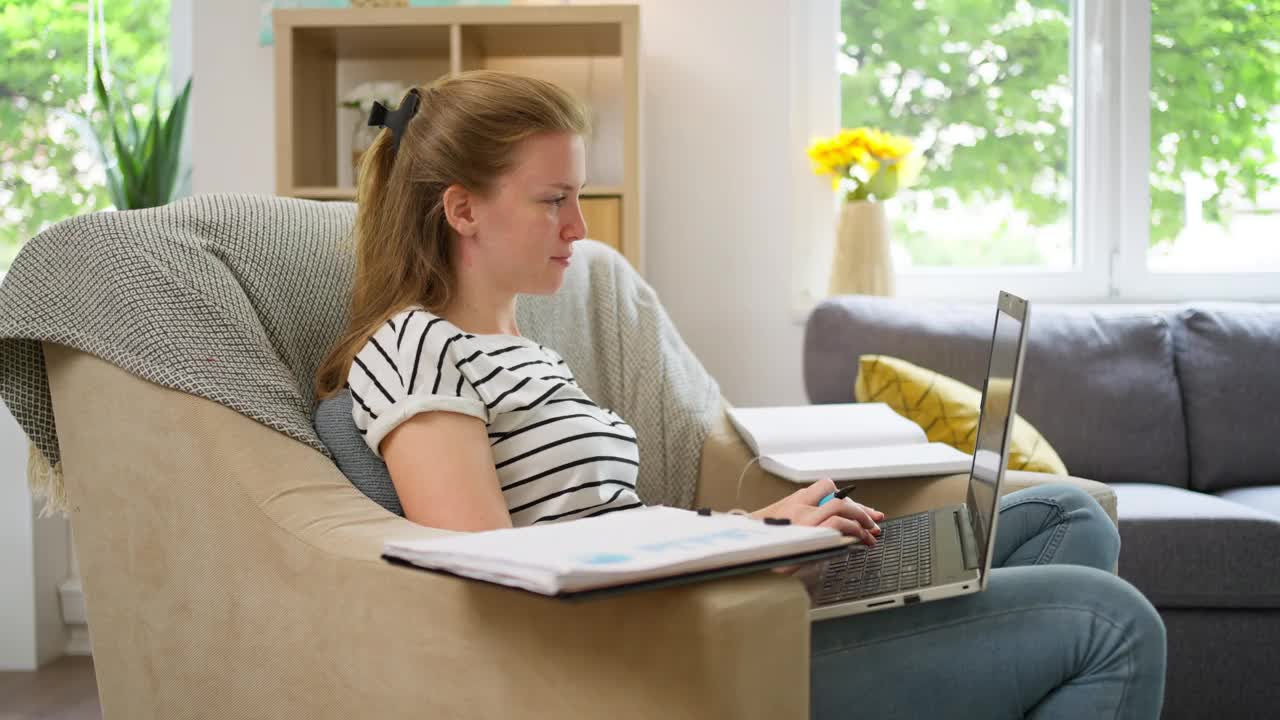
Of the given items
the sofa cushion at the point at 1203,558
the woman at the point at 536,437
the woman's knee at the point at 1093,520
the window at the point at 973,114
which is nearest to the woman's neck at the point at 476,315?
the woman at the point at 536,437

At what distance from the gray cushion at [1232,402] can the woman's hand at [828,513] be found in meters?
1.61

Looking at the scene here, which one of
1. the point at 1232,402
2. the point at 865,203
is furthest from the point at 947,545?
the point at 865,203

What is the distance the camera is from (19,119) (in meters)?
3.06

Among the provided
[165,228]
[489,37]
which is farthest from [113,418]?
[489,37]

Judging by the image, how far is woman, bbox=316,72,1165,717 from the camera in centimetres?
99

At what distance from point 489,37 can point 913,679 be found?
2.11m

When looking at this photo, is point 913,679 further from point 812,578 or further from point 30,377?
point 30,377

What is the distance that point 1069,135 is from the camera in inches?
123

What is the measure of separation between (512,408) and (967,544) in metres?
0.49

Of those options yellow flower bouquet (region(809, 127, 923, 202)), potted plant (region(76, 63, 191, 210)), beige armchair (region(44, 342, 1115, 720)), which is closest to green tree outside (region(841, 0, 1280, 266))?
yellow flower bouquet (region(809, 127, 923, 202))

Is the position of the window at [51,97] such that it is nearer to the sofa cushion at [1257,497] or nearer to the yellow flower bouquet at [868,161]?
the yellow flower bouquet at [868,161]

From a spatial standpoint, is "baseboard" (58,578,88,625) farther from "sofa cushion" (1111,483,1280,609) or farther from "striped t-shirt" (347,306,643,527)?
"sofa cushion" (1111,483,1280,609)

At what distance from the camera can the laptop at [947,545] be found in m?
0.99

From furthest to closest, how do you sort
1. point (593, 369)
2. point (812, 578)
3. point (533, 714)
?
1. point (593, 369)
2. point (812, 578)
3. point (533, 714)
